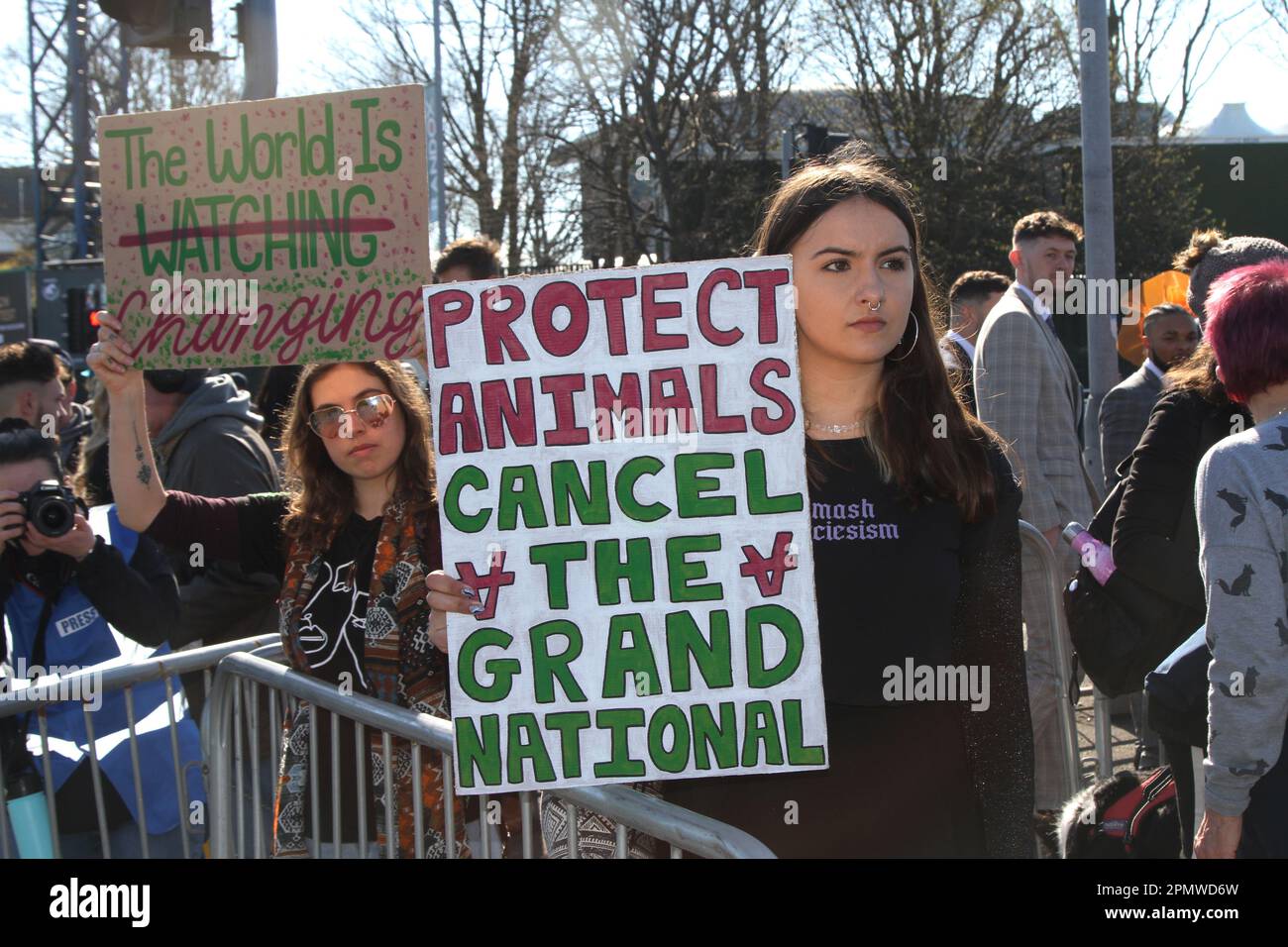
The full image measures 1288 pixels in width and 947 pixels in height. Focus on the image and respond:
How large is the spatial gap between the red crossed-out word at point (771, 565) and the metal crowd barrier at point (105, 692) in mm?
1776

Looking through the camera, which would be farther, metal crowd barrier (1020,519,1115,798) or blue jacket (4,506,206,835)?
metal crowd barrier (1020,519,1115,798)

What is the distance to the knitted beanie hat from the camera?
12.8 feet

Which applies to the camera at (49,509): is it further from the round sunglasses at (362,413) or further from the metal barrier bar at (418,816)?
the metal barrier bar at (418,816)

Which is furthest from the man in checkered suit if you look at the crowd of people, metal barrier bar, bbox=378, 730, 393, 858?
metal barrier bar, bbox=378, 730, 393, 858

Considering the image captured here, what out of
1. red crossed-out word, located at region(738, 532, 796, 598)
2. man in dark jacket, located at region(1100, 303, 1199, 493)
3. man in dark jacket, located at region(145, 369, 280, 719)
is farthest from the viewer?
man in dark jacket, located at region(1100, 303, 1199, 493)

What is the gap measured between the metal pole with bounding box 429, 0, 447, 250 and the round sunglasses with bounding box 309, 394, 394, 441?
19.8 m

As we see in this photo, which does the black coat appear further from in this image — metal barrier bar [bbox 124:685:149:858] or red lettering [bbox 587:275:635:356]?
metal barrier bar [bbox 124:685:149:858]

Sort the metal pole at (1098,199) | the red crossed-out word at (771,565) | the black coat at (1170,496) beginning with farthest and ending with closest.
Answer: the metal pole at (1098,199)
the black coat at (1170,496)
the red crossed-out word at (771,565)

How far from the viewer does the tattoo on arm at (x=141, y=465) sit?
332cm

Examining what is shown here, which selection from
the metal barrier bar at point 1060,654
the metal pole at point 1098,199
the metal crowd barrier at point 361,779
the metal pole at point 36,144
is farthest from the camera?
the metal pole at point 36,144

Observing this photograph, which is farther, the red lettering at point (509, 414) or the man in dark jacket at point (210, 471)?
the man in dark jacket at point (210, 471)

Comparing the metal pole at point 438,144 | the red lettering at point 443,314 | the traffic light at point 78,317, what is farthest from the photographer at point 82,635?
the metal pole at point 438,144

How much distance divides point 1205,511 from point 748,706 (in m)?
1.06
